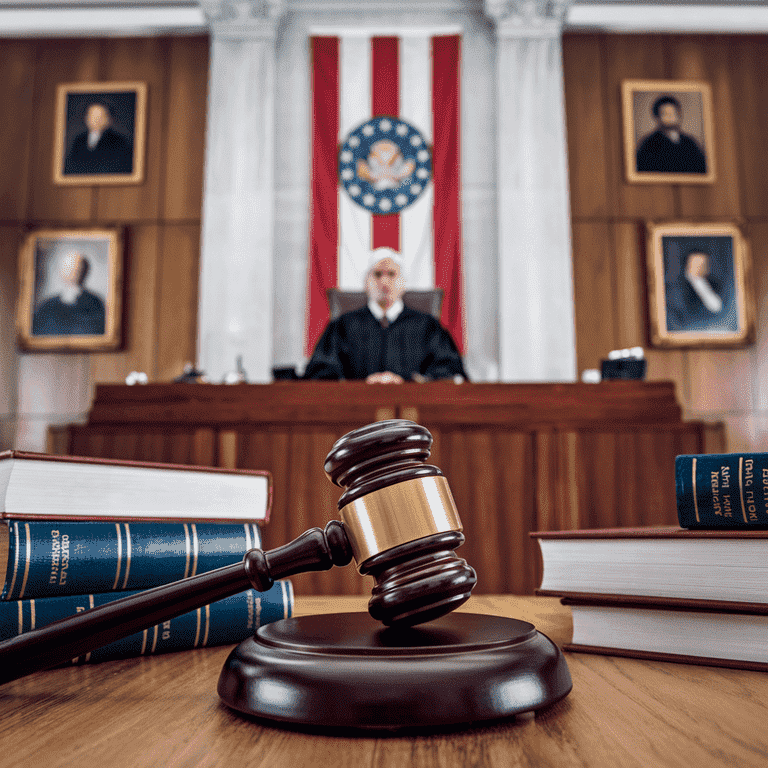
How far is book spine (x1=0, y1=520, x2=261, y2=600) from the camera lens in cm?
75

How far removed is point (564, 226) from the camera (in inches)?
240

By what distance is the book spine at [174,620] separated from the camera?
30.1 inches

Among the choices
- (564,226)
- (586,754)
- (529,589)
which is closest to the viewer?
(586,754)

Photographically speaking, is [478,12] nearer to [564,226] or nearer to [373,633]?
[564,226]

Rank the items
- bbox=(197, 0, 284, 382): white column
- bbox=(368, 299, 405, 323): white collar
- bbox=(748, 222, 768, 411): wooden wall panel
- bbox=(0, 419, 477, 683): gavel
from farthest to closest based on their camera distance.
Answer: bbox=(748, 222, 768, 411): wooden wall panel → bbox=(197, 0, 284, 382): white column → bbox=(368, 299, 405, 323): white collar → bbox=(0, 419, 477, 683): gavel

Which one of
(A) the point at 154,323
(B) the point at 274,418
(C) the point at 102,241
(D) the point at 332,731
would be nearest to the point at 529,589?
(B) the point at 274,418

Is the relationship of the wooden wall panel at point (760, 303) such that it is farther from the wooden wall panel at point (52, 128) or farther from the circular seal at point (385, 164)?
the wooden wall panel at point (52, 128)

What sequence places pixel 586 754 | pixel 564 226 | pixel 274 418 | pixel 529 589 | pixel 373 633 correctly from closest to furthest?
pixel 586 754 < pixel 373 633 < pixel 529 589 < pixel 274 418 < pixel 564 226

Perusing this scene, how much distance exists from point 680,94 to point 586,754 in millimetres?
7384

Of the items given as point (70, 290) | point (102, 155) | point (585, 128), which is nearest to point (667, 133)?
point (585, 128)

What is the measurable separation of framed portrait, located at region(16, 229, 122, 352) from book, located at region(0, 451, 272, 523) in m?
5.70

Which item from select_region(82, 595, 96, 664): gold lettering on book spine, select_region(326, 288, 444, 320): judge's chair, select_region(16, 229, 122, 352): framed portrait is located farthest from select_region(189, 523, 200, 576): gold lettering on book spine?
select_region(16, 229, 122, 352): framed portrait

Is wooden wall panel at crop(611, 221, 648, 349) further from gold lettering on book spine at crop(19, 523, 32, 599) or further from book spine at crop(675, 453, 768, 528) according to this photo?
gold lettering on book spine at crop(19, 523, 32, 599)

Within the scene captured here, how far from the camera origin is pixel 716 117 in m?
6.46
